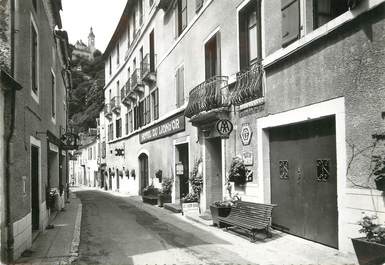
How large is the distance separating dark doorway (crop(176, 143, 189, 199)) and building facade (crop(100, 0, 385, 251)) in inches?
1.7

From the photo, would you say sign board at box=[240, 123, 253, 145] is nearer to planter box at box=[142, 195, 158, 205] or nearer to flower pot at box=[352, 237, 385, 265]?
flower pot at box=[352, 237, 385, 265]

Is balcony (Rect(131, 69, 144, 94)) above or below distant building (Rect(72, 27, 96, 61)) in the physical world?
below

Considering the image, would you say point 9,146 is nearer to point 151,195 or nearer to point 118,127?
point 151,195

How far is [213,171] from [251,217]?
4581mm

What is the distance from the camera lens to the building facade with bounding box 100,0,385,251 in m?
6.71

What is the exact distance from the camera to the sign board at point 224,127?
10.9 meters

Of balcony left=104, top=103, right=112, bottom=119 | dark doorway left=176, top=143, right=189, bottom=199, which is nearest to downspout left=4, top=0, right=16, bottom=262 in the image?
dark doorway left=176, top=143, right=189, bottom=199

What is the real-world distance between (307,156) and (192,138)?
24.3ft

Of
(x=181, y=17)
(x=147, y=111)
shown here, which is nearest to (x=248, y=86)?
(x=181, y=17)

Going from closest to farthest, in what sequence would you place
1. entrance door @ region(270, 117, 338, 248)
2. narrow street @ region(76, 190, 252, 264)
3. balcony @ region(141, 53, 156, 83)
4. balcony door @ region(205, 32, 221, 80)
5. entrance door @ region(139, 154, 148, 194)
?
narrow street @ region(76, 190, 252, 264) → entrance door @ region(270, 117, 338, 248) → balcony door @ region(205, 32, 221, 80) → balcony @ region(141, 53, 156, 83) → entrance door @ region(139, 154, 148, 194)

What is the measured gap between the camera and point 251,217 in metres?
9.20

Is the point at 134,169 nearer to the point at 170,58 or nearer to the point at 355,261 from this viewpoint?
the point at 170,58

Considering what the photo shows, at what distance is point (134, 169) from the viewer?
27.3 metres

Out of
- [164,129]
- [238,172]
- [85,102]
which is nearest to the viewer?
[238,172]
